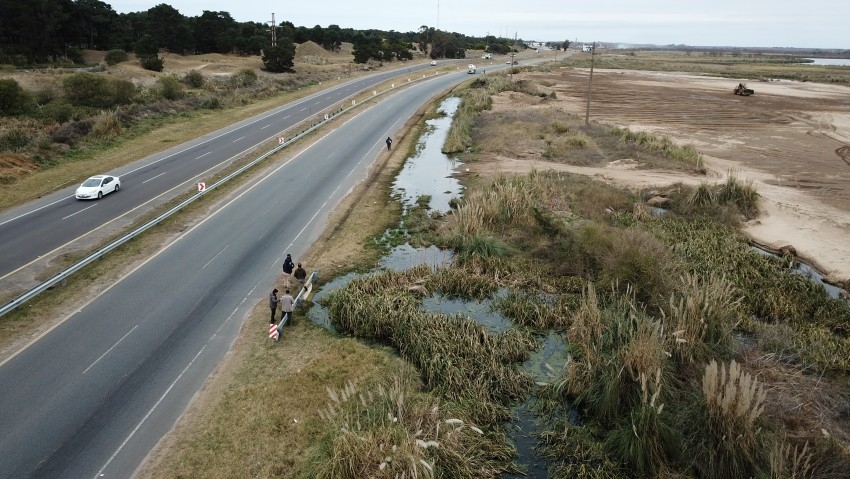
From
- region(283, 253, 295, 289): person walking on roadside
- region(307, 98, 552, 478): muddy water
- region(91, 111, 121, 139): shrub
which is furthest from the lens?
region(91, 111, 121, 139): shrub

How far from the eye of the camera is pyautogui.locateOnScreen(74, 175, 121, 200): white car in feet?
98.2

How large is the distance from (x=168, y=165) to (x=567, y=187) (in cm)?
2897

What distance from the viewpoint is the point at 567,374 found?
15281mm

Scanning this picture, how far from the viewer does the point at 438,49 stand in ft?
519

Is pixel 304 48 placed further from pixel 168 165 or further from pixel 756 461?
pixel 756 461

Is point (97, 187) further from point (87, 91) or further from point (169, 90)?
point (169, 90)

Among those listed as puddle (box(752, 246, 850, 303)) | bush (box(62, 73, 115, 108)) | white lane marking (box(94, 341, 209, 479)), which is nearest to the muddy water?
white lane marking (box(94, 341, 209, 479))

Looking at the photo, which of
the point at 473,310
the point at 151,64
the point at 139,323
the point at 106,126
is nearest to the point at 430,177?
the point at 473,310

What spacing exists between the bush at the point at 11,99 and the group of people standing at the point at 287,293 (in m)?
41.6

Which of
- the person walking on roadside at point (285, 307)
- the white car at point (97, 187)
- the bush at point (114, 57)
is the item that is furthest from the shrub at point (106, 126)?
the bush at point (114, 57)

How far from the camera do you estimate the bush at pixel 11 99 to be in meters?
45.5

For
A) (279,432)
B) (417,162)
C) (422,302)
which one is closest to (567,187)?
(417,162)

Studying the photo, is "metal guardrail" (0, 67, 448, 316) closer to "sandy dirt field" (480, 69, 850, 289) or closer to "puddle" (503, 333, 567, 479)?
"puddle" (503, 333, 567, 479)

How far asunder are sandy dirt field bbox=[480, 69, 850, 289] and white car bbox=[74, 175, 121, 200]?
27447 mm
